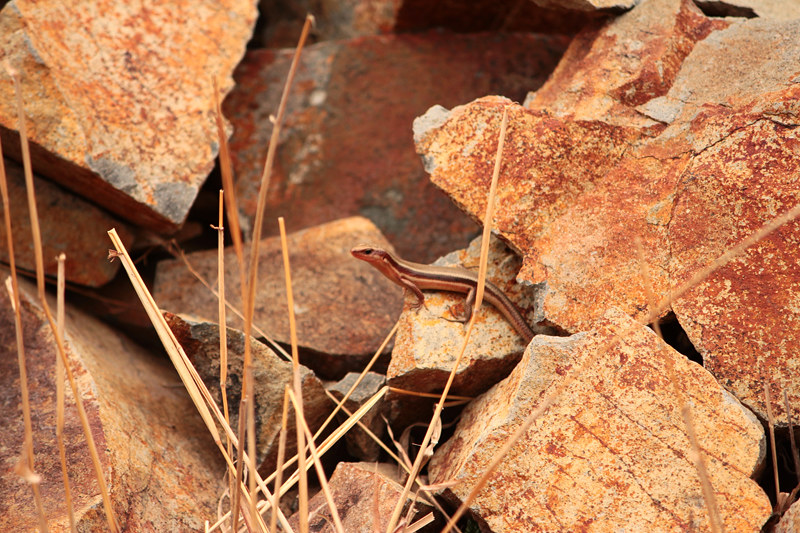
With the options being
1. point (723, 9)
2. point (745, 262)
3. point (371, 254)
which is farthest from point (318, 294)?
point (723, 9)

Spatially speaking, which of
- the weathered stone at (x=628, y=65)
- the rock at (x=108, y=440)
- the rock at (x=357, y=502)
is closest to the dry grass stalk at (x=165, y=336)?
the rock at (x=357, y=502)

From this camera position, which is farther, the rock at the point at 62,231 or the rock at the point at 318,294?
the rock at the point at 62,231

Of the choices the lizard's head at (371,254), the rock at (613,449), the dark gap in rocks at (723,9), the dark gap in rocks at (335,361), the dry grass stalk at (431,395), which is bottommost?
the dark gap in rocks at (335,361)

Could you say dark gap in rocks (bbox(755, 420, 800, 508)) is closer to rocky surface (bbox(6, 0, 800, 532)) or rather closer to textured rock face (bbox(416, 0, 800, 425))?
rocky surface (bbox(6, 0, 800, 532))

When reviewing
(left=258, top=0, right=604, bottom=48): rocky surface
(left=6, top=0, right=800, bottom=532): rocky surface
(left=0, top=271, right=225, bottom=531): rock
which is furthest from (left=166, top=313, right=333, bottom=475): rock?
(left=258, top=0, right=604, bottom=48): rocky surface

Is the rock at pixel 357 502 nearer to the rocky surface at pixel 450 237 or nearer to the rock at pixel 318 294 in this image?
the rocky surface at pixel 450 237

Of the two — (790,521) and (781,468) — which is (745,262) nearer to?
(781,468)

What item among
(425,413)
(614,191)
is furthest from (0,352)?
(614,191)

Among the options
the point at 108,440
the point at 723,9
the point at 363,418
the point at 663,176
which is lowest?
the point at 363,418
